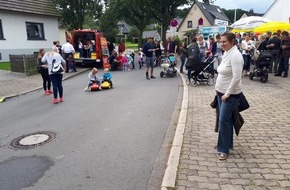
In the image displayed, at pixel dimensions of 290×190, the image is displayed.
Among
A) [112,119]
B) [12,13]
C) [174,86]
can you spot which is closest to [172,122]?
[112,119]

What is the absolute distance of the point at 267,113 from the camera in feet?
23.8

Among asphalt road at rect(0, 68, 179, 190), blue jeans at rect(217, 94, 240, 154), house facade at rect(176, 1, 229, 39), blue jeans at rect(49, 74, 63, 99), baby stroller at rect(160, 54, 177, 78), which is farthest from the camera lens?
house facade at rect(176, 1, 229, 39)

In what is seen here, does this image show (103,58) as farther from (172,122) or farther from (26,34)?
(172,122)

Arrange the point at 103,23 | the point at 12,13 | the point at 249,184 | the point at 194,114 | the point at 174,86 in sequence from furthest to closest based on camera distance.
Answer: the point at 103,23
the point at 12,13
the point at 174,86
the point at 194,114
the point at 249,184

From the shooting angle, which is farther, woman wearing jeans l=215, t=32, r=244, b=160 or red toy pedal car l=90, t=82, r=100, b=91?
red toy pedal car l=90, t=82, r=100, b=91

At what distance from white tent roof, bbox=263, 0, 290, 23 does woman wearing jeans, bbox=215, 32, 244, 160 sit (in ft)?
74.5

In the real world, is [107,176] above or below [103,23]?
below

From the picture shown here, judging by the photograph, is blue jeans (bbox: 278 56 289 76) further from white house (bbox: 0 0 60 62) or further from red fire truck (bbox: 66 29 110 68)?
white house (bbox: 0 0 60 62)

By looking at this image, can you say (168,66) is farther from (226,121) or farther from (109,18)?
(109,18)

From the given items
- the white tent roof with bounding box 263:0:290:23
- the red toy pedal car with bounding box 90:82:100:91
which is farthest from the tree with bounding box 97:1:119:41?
the red toy pedal car with bounding box 90:82:100:91

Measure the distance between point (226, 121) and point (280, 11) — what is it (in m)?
25.8

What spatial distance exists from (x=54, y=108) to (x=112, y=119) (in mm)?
2543

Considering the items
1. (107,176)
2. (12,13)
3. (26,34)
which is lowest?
(107,176)

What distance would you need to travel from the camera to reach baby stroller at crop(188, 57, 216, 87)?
1167 cm
